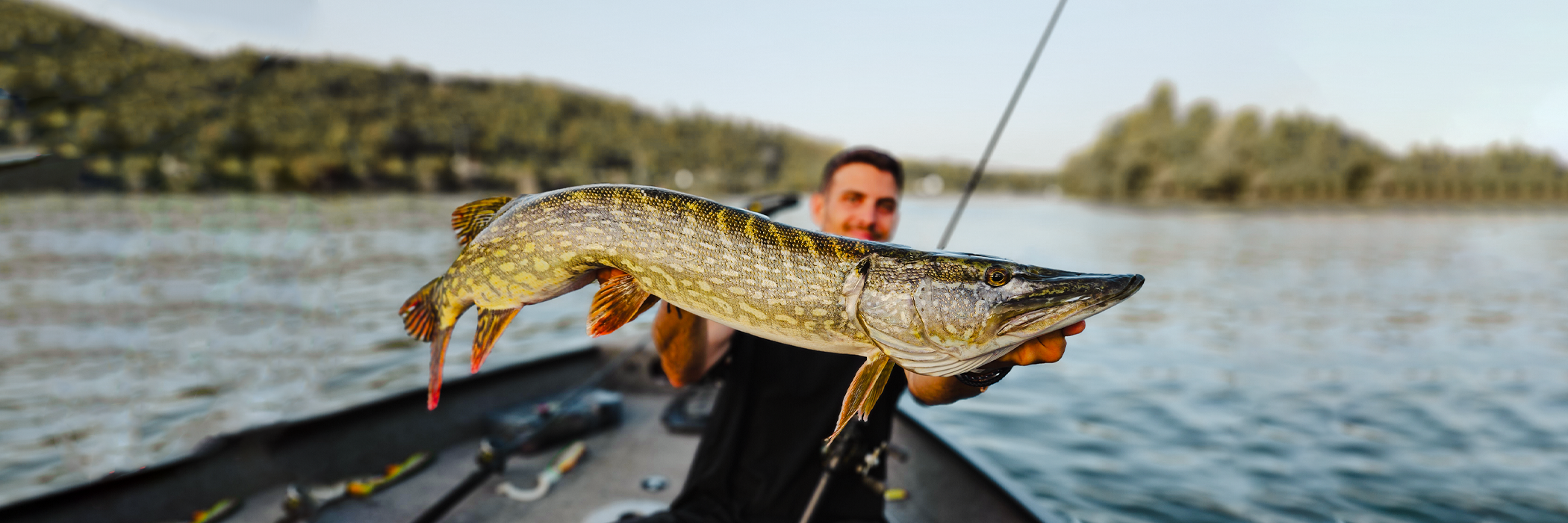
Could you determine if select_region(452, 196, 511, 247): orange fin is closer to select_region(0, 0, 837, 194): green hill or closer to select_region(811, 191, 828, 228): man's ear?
select_region(811, 191, 828, 228): man's ear

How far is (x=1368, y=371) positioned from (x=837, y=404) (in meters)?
10.9

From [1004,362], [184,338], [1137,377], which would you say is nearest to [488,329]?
[1004,362]

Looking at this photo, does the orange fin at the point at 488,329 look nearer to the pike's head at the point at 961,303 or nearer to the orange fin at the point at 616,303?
the orange fin at the point at 616,303

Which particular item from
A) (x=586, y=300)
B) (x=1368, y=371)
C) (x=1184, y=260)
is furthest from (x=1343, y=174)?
(x=586, y=300)

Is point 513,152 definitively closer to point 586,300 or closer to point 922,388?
point 586,300

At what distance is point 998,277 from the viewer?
1.43 metres

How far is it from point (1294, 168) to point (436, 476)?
3080 inches

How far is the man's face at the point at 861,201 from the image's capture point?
8.11 feet

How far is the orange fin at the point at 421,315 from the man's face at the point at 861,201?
136cm

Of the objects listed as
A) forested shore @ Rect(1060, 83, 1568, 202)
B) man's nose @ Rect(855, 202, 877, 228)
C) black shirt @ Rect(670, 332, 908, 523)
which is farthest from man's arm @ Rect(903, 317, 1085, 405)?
forested shore @ Rect(1060, 83, 1568, 202)

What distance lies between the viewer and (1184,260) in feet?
75.7

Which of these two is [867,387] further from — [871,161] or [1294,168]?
[1294,168]

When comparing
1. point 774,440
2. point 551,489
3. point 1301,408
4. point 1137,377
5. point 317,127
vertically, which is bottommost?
point 1301,408

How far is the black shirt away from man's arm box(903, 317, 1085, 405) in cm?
48
